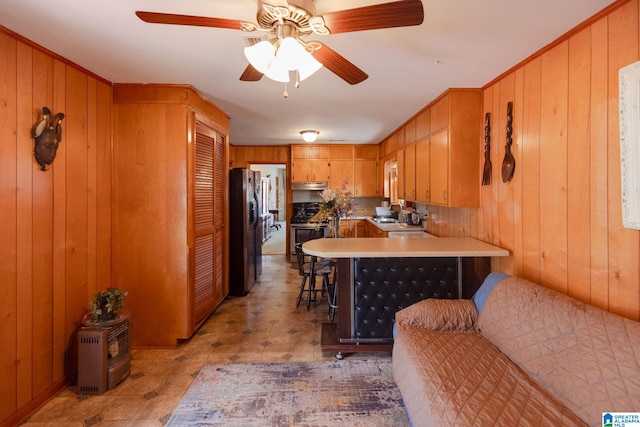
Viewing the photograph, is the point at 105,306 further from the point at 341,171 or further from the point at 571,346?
the point at 341,171

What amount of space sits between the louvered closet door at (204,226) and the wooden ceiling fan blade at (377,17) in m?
2.18

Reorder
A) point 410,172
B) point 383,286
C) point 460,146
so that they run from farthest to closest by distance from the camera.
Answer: point 410,172
point 460,146
point 383,286

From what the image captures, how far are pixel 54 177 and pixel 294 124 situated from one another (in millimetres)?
2874

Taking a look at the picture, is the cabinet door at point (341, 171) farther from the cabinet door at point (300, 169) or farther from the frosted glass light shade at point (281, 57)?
the frosted glass light shade at point (281, 57)

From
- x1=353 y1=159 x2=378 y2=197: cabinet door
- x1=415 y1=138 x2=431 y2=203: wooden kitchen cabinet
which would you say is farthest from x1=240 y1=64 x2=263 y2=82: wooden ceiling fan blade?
x1=353 y1=159 x2=378 y2=197: cabinet door

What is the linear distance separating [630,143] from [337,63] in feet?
4.86

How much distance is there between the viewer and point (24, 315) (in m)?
2.01

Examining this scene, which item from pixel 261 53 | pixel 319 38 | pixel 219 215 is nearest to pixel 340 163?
pixel 219 215

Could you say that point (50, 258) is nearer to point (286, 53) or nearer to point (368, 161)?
point (286, 53)

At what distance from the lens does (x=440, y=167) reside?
129 inches

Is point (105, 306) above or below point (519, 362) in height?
above

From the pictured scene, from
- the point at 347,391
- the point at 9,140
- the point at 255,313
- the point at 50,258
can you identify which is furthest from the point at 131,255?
the point at 347,391

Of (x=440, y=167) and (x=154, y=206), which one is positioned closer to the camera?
(x=154, y=206)

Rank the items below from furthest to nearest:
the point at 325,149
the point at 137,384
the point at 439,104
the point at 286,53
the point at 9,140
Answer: the point at 325,149, the point at 439,104, the point at 137,384, the point at 9,140, the point at 286,53
